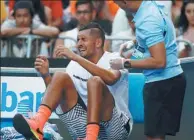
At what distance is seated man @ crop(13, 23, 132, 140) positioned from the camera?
7926mm

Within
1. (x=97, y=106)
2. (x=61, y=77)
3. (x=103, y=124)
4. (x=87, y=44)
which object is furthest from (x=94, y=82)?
(x=87, y=44)

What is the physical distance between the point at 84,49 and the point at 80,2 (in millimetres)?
3306

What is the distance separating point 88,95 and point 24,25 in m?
3.86

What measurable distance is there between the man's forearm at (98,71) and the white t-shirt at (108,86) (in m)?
0.25

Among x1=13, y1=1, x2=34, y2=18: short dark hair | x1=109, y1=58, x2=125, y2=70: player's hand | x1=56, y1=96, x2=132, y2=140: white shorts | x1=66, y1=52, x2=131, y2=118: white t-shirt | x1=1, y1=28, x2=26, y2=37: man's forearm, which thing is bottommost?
x1=56, y1=96, x2=132, y2=140: white shorts

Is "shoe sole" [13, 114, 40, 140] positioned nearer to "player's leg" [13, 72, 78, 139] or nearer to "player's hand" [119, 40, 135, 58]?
"player's leg" [13, 72, 78, 139]

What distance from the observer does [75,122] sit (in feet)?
27.5

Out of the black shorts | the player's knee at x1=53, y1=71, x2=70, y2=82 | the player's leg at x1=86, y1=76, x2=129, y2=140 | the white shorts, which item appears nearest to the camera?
the black shorts

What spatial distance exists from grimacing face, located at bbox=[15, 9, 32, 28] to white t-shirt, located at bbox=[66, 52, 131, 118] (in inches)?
125

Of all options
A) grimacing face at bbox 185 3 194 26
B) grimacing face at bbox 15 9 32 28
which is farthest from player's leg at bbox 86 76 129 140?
grimacing face at bbox 15 9 32 28

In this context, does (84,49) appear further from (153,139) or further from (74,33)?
(74,33)

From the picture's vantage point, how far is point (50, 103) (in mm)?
8062

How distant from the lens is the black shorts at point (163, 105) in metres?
7.62

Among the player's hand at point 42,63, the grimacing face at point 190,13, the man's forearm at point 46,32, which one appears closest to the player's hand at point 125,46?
the player's hand at point 42,63
